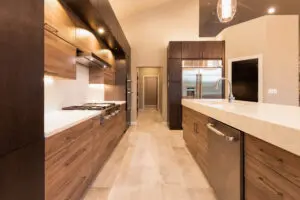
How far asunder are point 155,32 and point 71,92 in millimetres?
4802

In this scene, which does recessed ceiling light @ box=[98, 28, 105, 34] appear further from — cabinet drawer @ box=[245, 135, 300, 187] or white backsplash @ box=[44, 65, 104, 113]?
cabinet drawer @ box=[245, 135, 300, 187]

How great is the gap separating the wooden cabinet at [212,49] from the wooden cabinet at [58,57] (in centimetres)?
458

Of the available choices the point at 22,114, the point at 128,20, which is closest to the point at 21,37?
the point at 22,114

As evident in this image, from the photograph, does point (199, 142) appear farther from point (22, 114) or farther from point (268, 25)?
point (268, 25)

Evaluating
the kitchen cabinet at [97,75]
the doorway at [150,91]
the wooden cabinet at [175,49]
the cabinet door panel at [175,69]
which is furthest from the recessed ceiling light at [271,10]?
the doorway at [150,91]

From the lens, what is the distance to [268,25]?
5441 millimetres

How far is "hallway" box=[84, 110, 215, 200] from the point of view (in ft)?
8.05

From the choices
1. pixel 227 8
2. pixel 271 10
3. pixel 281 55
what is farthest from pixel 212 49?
pixel 227 8

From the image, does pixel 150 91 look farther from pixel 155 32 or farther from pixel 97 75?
pixel 97 75

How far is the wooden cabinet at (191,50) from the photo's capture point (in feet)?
21.5

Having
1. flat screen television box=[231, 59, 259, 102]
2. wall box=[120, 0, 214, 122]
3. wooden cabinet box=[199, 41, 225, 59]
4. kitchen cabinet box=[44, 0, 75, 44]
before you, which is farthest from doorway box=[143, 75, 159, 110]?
kitchen cabinet box=[44, 0, 75, 44]

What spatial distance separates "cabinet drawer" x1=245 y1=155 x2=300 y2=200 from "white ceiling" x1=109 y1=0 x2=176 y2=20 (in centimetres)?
546

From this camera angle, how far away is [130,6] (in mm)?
6578

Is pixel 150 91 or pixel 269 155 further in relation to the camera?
pixel 150 91
